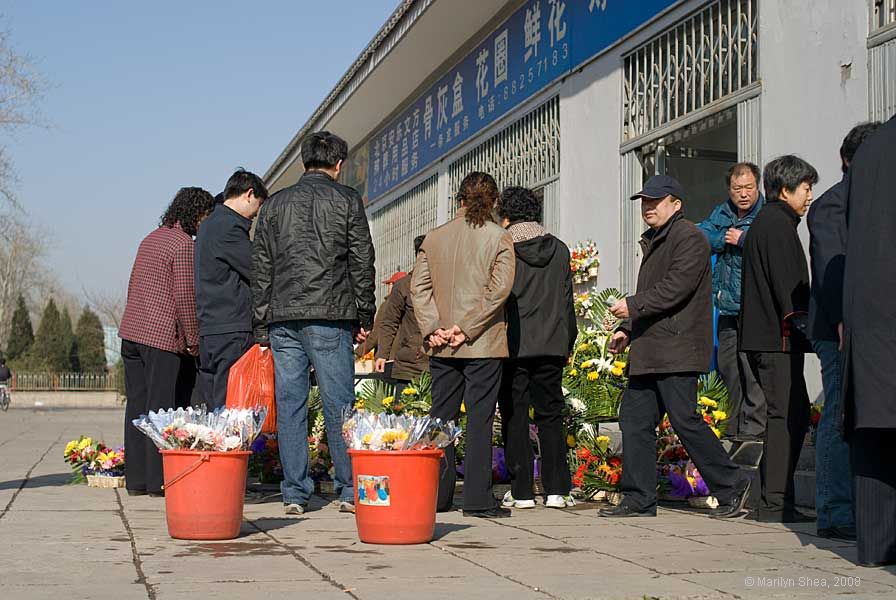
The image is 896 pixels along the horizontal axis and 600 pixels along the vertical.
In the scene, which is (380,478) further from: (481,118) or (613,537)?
(481,118)

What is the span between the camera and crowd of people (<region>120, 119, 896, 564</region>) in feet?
20.8

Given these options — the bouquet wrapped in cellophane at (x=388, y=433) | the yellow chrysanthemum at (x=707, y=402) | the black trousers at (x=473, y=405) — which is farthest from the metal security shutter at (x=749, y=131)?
the bouquet wrapped in cellophane at (x=388, y=433)

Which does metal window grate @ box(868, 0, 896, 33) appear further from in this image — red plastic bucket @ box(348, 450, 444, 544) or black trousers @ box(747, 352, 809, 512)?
red plastic bucket @ box(348, 450, 444, 544)

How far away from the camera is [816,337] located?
566 centimetres

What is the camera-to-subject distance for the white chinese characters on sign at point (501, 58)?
49.9 ft

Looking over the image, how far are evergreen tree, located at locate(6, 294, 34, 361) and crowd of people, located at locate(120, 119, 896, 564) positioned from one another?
1926 inches

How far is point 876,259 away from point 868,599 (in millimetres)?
1364

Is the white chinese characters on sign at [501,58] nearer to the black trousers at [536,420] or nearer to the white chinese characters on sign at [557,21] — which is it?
the white chinese characters on sign at [557,21]

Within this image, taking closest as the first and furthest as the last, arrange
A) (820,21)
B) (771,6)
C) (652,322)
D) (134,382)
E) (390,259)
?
(652,322) < (134,382) < (820,21) < (771,6) < (390,259)

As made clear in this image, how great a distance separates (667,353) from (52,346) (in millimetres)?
48844

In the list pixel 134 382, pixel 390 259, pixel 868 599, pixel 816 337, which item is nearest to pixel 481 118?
pixel 390 259

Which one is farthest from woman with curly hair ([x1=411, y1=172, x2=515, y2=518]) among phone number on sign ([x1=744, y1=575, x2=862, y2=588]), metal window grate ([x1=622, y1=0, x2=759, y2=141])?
metal window grate ([x1=622, y1=0, x2=759, y2=141])

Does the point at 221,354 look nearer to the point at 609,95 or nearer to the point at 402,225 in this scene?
the point at 609,95

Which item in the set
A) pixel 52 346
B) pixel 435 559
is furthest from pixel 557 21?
pixel 52 346
